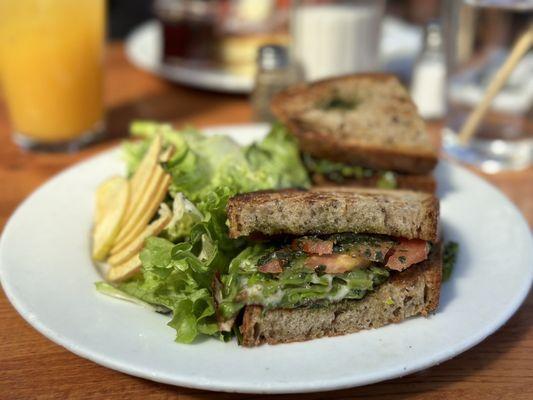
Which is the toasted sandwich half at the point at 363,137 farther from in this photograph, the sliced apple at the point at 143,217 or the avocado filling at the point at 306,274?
the avocado filling at the point at 306,274

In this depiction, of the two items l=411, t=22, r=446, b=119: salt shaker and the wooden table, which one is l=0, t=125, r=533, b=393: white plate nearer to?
A: the wooden table

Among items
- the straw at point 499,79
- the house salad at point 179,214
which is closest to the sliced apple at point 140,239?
the house salad at point 179,214

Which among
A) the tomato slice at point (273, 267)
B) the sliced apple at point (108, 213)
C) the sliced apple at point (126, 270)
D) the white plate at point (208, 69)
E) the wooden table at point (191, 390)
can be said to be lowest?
the wooden table at point (191, 390)

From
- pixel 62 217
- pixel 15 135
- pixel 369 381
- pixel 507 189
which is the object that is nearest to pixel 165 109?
pixel 15 135

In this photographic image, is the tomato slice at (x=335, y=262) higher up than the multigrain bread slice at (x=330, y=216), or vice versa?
the multigrain bread slice at (x=330, y=216)

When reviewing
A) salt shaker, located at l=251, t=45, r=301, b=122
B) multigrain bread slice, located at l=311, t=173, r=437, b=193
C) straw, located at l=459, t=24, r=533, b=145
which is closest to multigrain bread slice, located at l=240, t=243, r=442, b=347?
multigrain bread slice, located at l=311, t=173, r=437, b=193

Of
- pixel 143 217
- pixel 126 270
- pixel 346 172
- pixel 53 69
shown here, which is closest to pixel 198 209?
pixel 143 217
